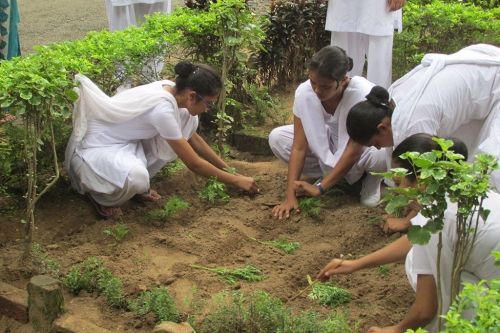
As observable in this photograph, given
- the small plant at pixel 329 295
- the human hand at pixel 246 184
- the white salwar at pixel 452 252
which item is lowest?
the small plant at pixel 329 295

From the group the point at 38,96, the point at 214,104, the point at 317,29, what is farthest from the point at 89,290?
the point at 317,29

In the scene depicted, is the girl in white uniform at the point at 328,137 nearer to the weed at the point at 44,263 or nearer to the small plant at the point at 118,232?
the small plant at the point at 118,232

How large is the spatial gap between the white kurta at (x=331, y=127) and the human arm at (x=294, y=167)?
0.16 ft

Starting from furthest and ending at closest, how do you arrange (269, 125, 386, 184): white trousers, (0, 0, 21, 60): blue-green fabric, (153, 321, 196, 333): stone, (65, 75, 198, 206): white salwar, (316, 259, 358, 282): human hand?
(0, 0, 21, 60): blue-green fabric, (269, 125, 386, 184): white trousers, (65, 75, 198, 206): white salwar, (316, 259, 358, 282): human hand, (153, 321, 196, 333): stone

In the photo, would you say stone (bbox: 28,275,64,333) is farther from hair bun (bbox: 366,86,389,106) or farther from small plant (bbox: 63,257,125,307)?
hair bun (bbox: 366,86,389,106)

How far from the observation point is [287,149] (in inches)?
207

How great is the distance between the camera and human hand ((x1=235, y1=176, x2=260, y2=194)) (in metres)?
4.93

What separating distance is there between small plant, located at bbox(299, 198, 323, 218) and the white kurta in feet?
1.05

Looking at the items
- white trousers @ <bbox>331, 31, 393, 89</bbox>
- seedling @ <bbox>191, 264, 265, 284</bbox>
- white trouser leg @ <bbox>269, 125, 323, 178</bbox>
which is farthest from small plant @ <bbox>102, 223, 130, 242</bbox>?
white trousers @ <bbox>331, 31, 393, 89</bbox>

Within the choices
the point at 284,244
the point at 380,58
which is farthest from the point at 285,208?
the point at 380,58

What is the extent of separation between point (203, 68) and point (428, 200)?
7.71 feet

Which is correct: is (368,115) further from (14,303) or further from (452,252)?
(14,303)

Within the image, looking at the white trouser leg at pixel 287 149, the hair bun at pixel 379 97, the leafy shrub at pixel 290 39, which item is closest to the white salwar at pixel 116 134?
the white trouser leg at pixel 287 149

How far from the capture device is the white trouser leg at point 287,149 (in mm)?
5223
